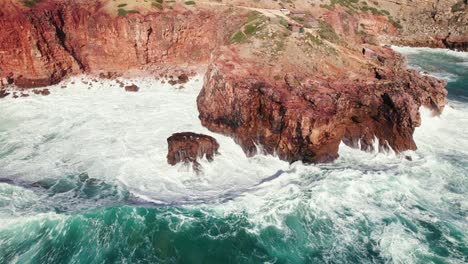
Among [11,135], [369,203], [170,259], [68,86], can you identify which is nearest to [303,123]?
[369,203]

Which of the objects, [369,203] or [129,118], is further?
[129,118]

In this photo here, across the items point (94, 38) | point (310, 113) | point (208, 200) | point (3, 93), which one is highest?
point (94, 38)

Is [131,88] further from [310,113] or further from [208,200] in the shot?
[310,113]

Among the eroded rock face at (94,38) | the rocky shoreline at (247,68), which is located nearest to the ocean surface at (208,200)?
the rocky shoreline at (247,68)

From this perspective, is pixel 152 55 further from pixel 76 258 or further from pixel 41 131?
pixel 76 258

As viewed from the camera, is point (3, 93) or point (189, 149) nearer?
point (189, 149)

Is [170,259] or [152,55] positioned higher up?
[152,55]

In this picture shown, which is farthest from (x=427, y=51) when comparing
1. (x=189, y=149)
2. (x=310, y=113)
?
(x=189, y=149)

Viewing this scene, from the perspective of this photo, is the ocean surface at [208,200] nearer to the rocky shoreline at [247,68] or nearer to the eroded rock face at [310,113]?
the eroded rock face at [310,113]
